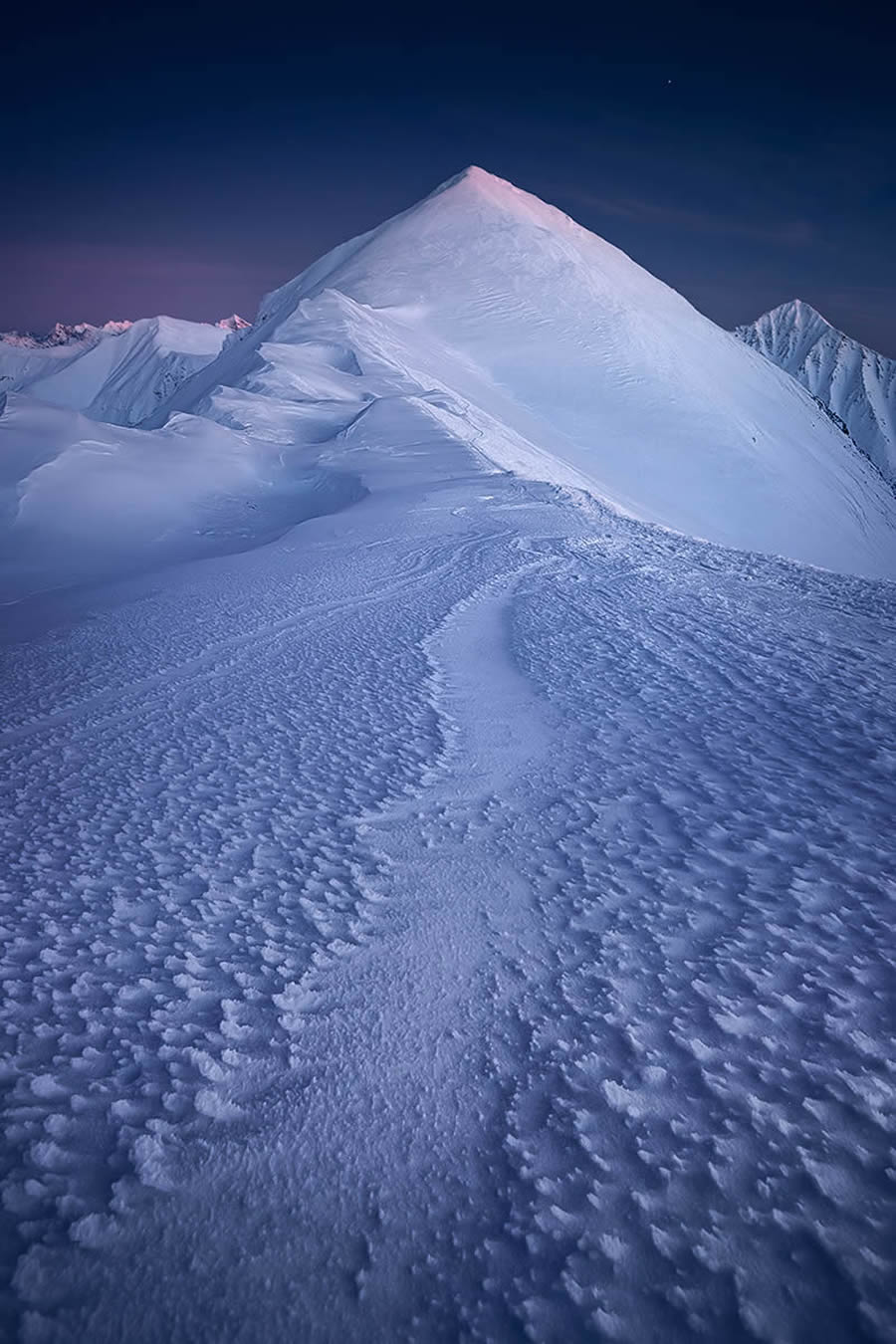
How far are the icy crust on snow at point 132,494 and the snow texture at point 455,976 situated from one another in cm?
383

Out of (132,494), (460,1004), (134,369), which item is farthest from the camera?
(134,369)

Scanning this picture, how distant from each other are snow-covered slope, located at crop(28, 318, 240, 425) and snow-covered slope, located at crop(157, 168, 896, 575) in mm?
81904

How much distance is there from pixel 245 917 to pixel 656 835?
63.2 inches

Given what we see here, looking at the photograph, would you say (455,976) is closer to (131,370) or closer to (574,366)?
(574,366)

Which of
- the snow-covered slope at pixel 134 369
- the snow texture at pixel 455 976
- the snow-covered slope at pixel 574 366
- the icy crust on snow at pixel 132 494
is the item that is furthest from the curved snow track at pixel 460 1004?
the snow-covered slope at pixel 134 369

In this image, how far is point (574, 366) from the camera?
34938 millimetres

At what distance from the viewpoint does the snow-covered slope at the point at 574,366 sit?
85.4 ft

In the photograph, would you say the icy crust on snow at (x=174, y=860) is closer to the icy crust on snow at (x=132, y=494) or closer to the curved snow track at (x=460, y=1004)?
the curved snow track at (x=460, y=1004)

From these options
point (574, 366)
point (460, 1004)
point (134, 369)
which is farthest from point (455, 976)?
point (134, 369)

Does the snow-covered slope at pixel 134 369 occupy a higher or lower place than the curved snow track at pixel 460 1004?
higher

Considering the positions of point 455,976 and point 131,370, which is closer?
point 455,976

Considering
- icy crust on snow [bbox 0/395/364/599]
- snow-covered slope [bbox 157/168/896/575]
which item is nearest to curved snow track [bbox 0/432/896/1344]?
icy crust on snow [bbox 0/395/364/599]

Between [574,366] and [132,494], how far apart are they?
2776 centimetres

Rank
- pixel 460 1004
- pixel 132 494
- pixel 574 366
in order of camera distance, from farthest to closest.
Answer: pixel 574 366 < pixel 132 494 < pixel 460 1004
